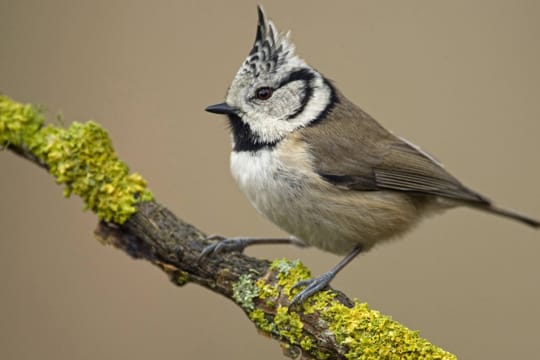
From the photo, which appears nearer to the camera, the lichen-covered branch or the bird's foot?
the lichen-covered branch

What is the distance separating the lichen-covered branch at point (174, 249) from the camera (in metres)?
2.28

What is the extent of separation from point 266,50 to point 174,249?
1.01 meters

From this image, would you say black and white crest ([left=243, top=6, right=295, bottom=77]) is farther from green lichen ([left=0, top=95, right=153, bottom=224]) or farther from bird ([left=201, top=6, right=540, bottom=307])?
green lichen ([left=0, top=95, right=153, bottom=224])

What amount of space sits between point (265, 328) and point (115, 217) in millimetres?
817

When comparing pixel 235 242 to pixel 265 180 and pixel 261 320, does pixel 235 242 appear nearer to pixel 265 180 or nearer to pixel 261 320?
pixel 265 180

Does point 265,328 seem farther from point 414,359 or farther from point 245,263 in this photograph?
point 414,359

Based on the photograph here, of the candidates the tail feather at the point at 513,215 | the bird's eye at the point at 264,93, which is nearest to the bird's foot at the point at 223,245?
the bird's eye at the point at 264,93

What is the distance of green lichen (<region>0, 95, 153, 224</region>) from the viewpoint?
2.68 m

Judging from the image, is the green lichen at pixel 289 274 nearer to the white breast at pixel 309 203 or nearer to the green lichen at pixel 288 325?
the green lichen at pixel 288 325

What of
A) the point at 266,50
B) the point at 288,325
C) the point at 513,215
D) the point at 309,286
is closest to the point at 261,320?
the point at 288,325

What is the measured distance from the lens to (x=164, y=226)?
2.64 meters

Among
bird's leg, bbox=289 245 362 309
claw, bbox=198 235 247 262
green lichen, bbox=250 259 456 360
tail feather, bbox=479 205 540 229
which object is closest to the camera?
green lichen, bbox=250 259 456 360

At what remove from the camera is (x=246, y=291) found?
247cm

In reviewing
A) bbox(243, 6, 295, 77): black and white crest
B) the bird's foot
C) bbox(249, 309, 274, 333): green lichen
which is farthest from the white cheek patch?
bbox(249, 309, 274, 333): green lichen
